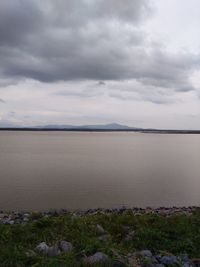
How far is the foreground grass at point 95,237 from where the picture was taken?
7883 mm

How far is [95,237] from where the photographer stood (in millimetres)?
9914

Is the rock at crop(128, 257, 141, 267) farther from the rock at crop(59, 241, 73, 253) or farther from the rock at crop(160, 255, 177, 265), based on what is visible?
the rock at crop(59, 241, 73, 253)

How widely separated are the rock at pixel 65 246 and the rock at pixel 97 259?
0.89 metres

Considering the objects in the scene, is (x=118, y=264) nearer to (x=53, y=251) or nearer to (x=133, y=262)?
(x=133, y=262)

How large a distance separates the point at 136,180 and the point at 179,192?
19.9 feet

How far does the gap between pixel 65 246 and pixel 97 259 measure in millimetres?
1374

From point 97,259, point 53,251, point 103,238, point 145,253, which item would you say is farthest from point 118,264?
point 103,238

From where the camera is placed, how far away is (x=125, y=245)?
9.58 meters

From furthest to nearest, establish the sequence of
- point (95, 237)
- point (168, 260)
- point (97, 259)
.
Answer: point (95, 237) → point (168, 260) → point (97, 259)

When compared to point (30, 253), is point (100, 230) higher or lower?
lower

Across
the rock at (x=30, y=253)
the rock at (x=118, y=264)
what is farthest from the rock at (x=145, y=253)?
the rock at (x=30, y=253)

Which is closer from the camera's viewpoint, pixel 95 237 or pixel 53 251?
pixel 53 251

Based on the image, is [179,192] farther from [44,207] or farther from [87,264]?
[87,264]

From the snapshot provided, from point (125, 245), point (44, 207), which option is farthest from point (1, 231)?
point (44, 207)
